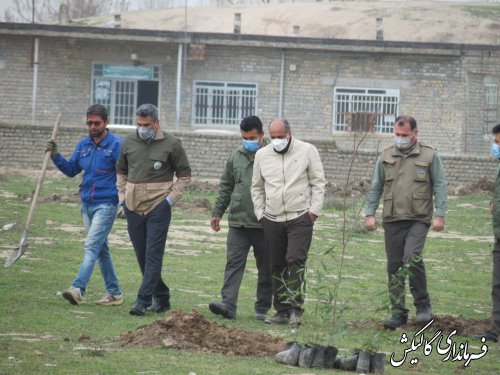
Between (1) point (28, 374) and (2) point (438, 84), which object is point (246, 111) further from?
(1) point (28, 374)

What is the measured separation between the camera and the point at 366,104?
40.7 meters

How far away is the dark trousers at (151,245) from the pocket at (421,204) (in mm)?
2316

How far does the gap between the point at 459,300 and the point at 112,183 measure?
4388 millimetres

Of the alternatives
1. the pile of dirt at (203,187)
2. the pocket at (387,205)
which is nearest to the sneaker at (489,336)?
the pocket at (387,205)

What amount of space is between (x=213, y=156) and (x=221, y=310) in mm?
21824

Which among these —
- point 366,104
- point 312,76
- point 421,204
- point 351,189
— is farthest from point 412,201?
point 366,104

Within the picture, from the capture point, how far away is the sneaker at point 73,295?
36.2 ft

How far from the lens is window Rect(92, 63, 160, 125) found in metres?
41.2

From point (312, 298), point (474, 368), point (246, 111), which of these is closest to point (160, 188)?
point (312, 298)

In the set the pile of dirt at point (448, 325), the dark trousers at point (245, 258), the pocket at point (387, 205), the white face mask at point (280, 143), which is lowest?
the pile of dirt at point (448, 325)

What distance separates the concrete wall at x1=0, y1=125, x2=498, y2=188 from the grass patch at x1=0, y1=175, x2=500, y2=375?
24.8ft

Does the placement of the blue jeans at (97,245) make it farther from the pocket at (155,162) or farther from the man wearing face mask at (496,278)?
the man wearing face mask at (496,278)

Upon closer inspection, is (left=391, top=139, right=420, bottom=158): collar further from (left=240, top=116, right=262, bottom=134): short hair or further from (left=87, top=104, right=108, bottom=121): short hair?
(left=87, top=104, right=108, bottom=121): short hair

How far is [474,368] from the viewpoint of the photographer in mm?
8844
